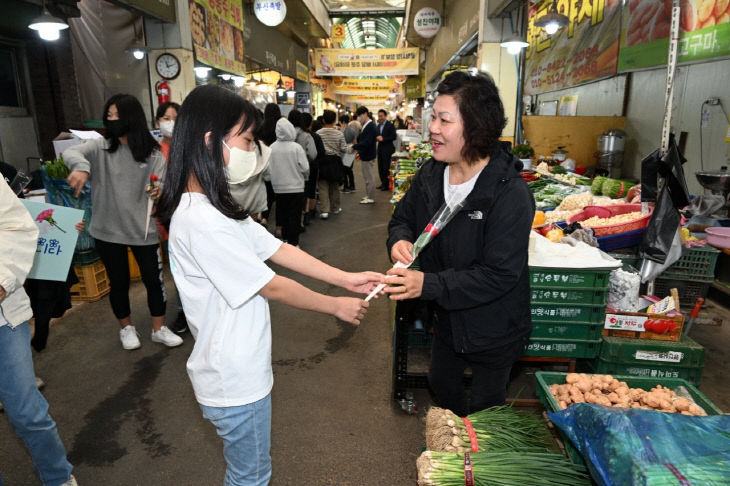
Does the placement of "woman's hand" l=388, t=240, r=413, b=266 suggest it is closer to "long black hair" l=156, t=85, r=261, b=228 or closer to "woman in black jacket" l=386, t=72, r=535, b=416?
"woman in black jacket" l=386, t=72, r=535, b=416

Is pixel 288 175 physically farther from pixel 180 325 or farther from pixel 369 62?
pixel 369 62

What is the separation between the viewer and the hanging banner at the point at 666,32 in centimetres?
479

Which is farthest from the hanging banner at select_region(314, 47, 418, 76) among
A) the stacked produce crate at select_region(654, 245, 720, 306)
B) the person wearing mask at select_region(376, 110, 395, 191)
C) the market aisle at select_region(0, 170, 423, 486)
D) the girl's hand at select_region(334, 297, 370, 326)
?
the girl's hand at select_region(334, 297, 370, 326)

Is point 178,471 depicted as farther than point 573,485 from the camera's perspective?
Yes

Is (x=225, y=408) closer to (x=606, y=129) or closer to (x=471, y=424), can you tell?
(x=471, y=424)

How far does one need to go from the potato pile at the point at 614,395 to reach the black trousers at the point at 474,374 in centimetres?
33

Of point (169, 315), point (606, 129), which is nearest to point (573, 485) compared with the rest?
point (169, 315)

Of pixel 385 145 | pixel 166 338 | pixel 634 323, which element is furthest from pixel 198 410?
pixel 385 145

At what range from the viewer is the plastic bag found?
47.9 inches

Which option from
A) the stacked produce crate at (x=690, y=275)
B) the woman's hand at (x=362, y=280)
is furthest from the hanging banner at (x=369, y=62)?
the woman's hand at (x=362, y=280)

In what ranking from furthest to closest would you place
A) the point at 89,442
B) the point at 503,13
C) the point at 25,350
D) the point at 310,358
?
the point at 503,13 → the point at 310,358 → the point at 89,442 → the point at 25,350

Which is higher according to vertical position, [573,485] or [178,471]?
[573,485]

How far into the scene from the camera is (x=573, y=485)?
1.56m

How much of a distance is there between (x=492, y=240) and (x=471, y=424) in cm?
75
